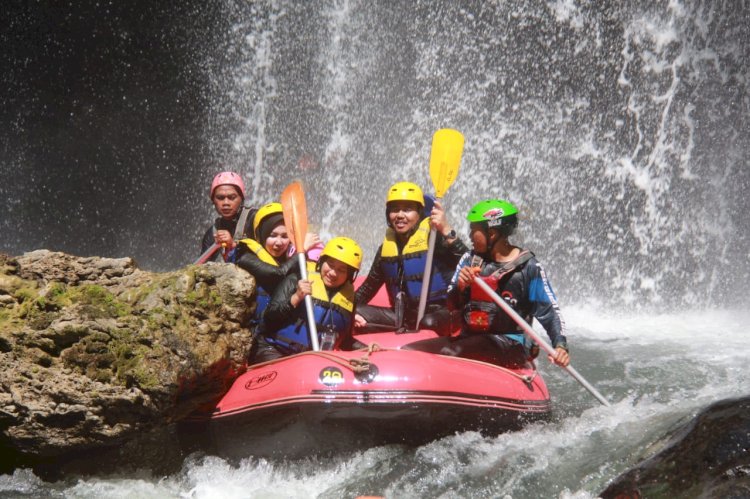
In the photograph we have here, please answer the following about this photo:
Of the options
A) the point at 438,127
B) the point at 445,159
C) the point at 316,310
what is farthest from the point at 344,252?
the point at 438,127

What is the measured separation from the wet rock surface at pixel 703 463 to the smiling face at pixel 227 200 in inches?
138

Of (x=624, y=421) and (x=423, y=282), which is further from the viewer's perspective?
(x=423, y=282)

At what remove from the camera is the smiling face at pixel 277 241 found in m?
5.12

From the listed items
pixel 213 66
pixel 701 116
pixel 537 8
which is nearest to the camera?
pixel 701 116

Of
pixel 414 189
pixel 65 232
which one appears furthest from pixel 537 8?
pixel 65 232

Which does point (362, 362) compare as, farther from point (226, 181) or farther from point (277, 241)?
point (226, 181)

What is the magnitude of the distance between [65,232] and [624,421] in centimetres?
1116

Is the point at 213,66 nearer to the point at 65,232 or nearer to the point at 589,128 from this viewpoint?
the point at 65,232

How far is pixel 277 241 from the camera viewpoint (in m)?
5.12

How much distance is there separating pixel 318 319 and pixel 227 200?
144 centimetres

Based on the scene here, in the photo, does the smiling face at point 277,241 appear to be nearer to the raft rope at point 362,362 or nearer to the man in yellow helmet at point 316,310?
the man in yellow helmet at point 316,310

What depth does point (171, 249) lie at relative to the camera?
41.1ft

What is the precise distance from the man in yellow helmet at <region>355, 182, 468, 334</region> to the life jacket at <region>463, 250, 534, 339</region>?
44 cm

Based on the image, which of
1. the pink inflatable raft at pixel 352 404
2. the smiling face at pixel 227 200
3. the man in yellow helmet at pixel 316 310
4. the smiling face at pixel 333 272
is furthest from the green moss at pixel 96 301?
the smiling face at pixel 227 200
